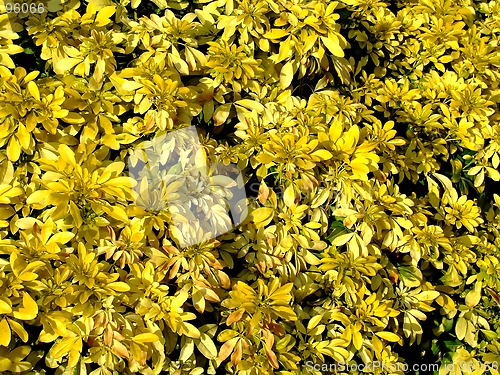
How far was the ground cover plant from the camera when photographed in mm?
1269

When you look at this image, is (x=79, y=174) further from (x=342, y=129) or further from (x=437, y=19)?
(x=437, y=19)

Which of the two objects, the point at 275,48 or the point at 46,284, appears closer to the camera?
the point at 46,284

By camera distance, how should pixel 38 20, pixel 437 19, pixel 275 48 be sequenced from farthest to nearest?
pixel 437 19 → pixel 275 48 → pixel 38 20

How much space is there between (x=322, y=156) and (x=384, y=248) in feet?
1.35

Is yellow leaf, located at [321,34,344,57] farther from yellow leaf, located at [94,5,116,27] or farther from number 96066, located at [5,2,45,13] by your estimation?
number 96066, located at [5,2,45,13]

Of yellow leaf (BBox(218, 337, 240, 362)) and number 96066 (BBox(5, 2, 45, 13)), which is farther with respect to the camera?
number 96066 (BBox(5, 2, 45, 13))

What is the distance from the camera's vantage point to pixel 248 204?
1500 millimetres

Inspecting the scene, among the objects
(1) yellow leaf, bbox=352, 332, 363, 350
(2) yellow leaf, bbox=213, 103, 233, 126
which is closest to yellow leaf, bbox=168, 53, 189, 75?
(2) yellow leaf, bbox=213, 103, 233, 126

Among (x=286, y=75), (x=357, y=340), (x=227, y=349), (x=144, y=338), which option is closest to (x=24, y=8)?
(x=286, y=75)

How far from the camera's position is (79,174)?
128cm

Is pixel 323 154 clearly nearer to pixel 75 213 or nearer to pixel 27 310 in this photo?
pixel 75 213

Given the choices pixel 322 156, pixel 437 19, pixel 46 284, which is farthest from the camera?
pixel 437 19

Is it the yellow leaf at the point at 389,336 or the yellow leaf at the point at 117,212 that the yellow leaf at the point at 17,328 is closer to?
the yellow leaf at the point at 117,212

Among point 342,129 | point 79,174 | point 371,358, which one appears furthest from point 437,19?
point 79,174
